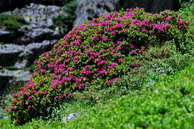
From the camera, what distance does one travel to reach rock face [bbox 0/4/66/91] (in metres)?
20.8

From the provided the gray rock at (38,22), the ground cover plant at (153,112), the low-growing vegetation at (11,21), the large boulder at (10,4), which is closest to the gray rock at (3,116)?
the gray rock at (38,22)

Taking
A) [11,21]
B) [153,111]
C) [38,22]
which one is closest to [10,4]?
[11,21]

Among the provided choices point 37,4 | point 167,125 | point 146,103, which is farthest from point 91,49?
point 37,4

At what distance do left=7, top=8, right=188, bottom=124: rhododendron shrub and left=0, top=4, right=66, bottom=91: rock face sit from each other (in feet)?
16.1

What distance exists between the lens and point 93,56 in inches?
571

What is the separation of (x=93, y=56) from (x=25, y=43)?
28.2ft

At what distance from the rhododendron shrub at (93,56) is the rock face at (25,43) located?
4.90 meters

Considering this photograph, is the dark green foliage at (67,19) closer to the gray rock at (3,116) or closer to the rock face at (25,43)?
the rock face at (25,43)

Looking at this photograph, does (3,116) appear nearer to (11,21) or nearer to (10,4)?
(11,21)

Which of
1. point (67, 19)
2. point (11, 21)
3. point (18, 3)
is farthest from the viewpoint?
point (18, 3)

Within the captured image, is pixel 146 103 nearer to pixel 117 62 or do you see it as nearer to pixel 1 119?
pixel 117 62

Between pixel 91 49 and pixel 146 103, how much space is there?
22.1ft

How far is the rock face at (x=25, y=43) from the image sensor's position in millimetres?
20750

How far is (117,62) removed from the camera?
14195 millimetres
